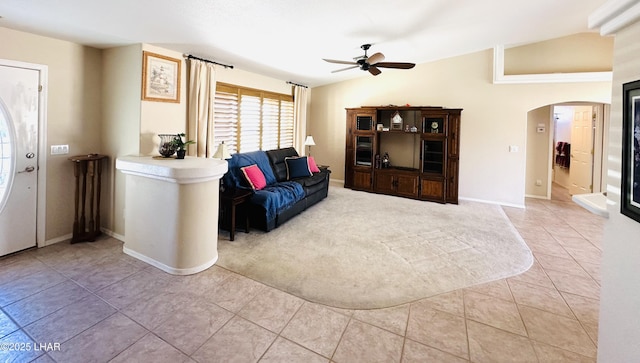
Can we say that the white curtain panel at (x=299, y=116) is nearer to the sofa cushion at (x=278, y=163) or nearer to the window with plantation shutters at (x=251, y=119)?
the window with plantation shutters at (x=251, y=119)

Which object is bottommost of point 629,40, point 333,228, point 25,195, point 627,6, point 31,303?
point 31,303

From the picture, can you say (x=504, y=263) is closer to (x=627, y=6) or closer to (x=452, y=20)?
(x=627, y=6)

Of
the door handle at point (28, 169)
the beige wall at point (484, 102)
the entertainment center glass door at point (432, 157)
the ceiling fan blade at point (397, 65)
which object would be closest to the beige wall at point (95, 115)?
the door handle at point (28, 169)

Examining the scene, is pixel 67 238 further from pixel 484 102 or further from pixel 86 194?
pixel 484 102

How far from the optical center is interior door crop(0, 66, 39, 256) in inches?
127

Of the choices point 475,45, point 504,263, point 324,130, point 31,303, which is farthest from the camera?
point 324,130

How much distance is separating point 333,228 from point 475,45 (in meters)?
4.47

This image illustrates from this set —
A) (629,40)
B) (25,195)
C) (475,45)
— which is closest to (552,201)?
(475,45)

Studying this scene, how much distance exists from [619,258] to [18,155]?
5.24 meters

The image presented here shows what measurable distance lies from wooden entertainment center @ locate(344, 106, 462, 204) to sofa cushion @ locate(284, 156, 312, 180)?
1.73 metres

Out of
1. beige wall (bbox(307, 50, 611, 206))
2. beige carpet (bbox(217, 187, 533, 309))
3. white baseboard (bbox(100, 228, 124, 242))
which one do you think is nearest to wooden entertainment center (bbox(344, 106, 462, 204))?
beige wall (bbox(307, 50, 611, 206))

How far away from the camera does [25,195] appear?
11.3 ft

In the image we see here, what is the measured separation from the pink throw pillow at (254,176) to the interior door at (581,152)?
7357 mm

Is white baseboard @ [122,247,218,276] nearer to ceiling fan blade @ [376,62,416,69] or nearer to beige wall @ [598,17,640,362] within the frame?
beige wall @ [598,17,640,362]
